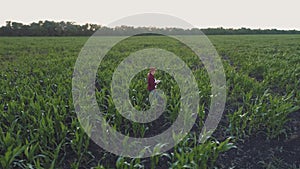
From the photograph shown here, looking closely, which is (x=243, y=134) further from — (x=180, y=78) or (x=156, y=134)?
(x=180, y=78)

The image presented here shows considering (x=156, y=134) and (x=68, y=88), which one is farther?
(x=68, y=88)

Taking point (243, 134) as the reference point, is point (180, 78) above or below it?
above

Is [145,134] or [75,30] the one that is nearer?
[145,134]

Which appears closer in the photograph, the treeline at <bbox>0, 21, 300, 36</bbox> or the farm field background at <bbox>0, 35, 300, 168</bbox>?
the farm field background at <bbox>0, 35, 300, 168</bbox>

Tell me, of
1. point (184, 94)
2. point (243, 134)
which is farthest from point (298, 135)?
point (184, 94)

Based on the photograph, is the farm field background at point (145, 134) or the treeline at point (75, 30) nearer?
the farm field background at point (145, 134)

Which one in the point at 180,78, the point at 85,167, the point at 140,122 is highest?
the point at 180,78

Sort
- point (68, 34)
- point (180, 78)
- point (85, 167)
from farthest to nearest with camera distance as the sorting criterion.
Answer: point (68, 34) → point (180, 78) → point (85, 167)

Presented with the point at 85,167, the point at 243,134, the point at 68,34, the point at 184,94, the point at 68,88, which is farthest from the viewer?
the point at 68,34

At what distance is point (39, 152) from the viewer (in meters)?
2.93

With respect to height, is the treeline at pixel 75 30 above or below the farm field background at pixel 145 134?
above

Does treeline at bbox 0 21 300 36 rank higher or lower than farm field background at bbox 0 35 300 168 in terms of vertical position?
higher

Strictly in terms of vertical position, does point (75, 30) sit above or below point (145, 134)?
above

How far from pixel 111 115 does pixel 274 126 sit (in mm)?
2141
